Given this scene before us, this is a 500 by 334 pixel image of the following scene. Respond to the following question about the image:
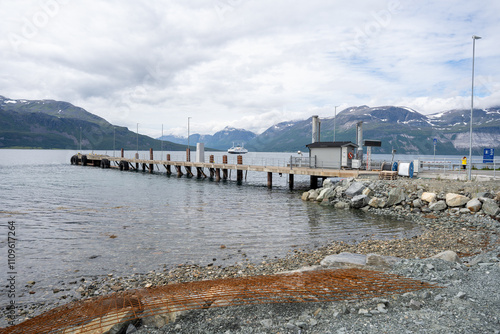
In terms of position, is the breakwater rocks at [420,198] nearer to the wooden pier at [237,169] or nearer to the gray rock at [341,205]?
the gray rock at [341,205]

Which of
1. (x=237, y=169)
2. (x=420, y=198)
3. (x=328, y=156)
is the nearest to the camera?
(x=420, y=198)

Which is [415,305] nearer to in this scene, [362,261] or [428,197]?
[362,261]

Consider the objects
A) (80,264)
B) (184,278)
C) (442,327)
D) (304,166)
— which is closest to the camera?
(442,327)

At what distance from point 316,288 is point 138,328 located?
374 centimetres

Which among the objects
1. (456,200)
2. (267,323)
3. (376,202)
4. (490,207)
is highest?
(456,200)

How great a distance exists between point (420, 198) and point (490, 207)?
392 centimetres

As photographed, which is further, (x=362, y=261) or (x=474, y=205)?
(x=474, y=205)

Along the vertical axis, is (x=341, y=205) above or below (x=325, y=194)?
below

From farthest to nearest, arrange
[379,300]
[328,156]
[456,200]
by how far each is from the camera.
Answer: [328,156], [456,200], [379,300]

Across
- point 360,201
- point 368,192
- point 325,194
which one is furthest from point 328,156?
point 360,201

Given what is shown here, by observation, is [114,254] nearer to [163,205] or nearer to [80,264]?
[80,264]

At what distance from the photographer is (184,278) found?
959cm

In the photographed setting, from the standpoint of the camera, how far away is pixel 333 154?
3509 cm

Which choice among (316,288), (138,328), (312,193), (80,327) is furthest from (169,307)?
(312,193)
